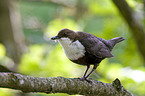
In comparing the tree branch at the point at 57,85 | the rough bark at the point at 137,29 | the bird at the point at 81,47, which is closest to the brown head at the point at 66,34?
the bird at the point at 81,47

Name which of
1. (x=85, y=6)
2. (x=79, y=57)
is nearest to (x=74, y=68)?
(x=79, y=57)

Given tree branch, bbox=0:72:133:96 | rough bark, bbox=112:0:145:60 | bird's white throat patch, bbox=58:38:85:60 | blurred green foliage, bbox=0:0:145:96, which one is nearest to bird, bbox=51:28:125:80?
bird's white throat patch, bbox=58:38:85:60

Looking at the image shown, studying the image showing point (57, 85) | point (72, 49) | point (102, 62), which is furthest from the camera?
point (102, 62)

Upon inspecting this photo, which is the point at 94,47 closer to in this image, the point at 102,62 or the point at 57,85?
the point at 57,85

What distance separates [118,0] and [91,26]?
233 cm

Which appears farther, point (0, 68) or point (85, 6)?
point (85, 6)

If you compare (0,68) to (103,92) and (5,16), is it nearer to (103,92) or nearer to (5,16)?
(103,92)

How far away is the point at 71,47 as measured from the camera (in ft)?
8.32

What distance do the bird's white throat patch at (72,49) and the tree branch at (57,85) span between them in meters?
0.33

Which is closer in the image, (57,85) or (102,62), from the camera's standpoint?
(57,85)

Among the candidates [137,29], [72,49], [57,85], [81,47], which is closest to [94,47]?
[81,47]

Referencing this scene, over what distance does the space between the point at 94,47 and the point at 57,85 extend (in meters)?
0.81

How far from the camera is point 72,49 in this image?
253cm

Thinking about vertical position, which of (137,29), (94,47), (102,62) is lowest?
(94,47)
